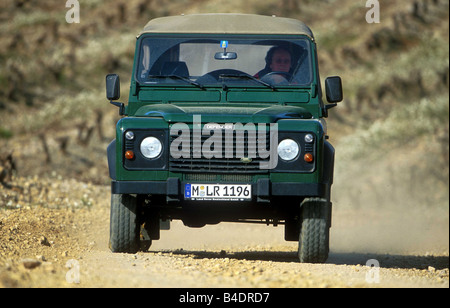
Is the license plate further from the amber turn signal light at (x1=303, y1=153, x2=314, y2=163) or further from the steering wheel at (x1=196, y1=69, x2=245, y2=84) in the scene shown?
the steering wheel at (x1=196, y1=69, x2=245, y2=84)

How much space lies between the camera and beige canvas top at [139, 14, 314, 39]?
299 inches

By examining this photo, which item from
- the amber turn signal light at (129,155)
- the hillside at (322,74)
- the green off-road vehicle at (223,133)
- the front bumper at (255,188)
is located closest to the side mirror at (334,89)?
the green off-road vehicle at (223,133)

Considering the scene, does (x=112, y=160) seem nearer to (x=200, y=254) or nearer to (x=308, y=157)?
(x=308, y=157)

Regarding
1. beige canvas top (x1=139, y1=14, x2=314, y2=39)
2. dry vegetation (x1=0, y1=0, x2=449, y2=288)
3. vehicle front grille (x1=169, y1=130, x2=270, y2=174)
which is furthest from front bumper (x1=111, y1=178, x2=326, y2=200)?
dry vegetation (x1=0, y1=0, x2=449, y2=288)

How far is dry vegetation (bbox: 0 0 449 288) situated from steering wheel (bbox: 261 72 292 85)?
4.09 meters

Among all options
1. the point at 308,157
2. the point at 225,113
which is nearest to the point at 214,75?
the point at 225,113

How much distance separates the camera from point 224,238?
11148 mm

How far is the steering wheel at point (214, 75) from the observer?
7.42m

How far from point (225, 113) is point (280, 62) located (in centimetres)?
128

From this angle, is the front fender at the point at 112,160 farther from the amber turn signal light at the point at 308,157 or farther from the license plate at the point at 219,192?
the amber turn signal light at the point at 308,157

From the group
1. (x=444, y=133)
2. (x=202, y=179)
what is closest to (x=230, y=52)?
(x=202, y=179)

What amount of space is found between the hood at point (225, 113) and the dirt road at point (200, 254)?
3.80 ft

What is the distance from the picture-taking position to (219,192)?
6.35 m
